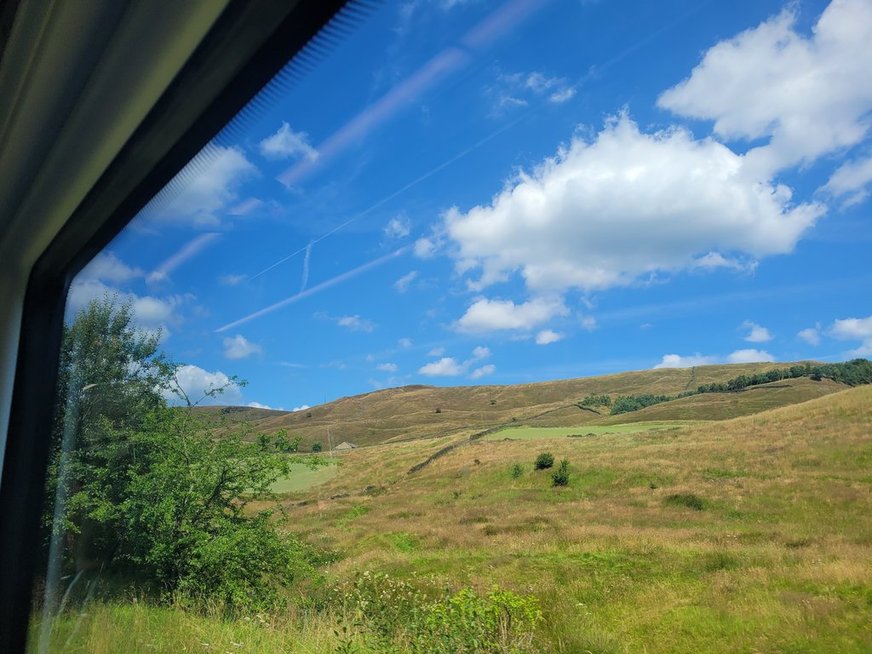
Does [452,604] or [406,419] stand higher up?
[406,419]

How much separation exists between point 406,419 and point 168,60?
6570 centimetres

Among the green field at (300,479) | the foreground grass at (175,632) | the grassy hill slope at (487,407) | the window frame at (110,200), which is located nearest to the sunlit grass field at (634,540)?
the foreground grass at (175,632)

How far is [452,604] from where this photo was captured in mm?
4535

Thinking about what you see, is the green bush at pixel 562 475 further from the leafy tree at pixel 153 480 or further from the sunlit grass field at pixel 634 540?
the leafy tree at pixel 153 480

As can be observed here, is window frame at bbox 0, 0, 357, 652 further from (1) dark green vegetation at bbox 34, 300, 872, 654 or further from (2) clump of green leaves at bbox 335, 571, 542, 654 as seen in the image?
(2) clump of green leaves at bbox 335, 571, 542, 654

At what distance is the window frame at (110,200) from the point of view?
1.15 meters

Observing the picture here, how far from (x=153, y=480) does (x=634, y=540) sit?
858 cm

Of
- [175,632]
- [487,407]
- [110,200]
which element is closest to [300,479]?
[175,632]

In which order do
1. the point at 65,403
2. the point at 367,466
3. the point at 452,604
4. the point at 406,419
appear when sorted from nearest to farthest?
the point at 65,403 → the point at 452,604 → the point at 367,466 → the point at 406,419

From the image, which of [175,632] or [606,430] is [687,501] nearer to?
[175,632]

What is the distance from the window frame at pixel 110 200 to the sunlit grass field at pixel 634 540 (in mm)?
472

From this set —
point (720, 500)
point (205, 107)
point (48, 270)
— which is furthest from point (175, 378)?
point (720, 500)

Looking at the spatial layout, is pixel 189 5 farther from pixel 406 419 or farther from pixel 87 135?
pixel 406 419

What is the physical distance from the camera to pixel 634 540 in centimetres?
1084
